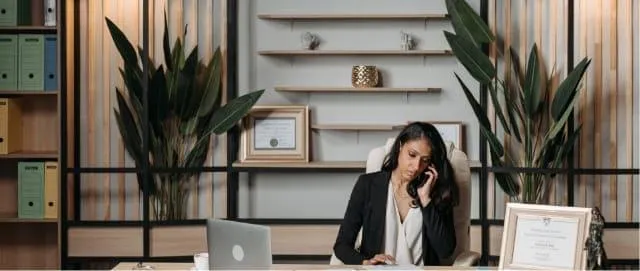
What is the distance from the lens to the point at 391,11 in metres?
6.11

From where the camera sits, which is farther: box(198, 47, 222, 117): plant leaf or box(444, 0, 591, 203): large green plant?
box(198, 47, 222, 117): plant leaf

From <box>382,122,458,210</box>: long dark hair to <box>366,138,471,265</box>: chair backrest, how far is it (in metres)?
0.05

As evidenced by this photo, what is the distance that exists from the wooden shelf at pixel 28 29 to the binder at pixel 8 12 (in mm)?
36

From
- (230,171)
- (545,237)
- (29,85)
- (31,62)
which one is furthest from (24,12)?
(545,237)

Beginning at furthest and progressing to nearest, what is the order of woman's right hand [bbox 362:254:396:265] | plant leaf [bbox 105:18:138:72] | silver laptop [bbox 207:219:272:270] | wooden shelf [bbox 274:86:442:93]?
wooden shelf [bbox 274:86:442:93], plant leaf [bbox 105:18:138:72], woman's right hand [bbox 362:254:396:265], silver laptop [bbox 207:219:272:270]

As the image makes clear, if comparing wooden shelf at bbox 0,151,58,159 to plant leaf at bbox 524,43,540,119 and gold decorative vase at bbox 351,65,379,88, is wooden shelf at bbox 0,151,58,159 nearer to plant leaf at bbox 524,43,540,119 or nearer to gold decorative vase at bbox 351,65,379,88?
gold decorative vase at bbox 351,65,379,88

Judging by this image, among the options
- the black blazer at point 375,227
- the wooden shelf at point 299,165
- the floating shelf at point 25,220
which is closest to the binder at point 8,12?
the floating shelf at point 25,220

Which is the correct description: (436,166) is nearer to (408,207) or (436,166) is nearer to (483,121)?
(408,207)

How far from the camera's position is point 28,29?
19.2ft

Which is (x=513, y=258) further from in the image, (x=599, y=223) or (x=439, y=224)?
(x=439, y=224)

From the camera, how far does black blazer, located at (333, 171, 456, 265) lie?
13.9 feet

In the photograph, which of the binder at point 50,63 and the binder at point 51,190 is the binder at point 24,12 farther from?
the binder at point 51,190

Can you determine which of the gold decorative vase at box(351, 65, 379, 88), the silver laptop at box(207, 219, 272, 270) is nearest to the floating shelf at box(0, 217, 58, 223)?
the gold decorative vase at box(351, 65, 379, 88)

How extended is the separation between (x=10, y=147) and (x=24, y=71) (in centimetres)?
→ 45
